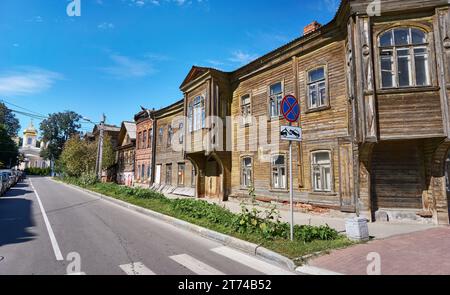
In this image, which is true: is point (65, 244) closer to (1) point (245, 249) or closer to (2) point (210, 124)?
(1) point (245, 249)

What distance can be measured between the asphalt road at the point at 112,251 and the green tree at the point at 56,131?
251ft

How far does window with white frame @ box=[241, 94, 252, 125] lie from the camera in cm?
1617

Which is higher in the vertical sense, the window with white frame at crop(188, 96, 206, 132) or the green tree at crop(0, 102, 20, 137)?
the green tree at crop(0, 102, 20, 137)

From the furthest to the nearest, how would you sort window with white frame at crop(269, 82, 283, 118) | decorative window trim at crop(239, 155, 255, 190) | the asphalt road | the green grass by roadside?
decorative window trim at crop(239, 155, 255, 190)
window with white frame at crop(269, 82, 283, 118)
the green grass by roadside
the asphalt road

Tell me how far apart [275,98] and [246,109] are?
2.37 metres

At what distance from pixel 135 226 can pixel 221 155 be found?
8316mm

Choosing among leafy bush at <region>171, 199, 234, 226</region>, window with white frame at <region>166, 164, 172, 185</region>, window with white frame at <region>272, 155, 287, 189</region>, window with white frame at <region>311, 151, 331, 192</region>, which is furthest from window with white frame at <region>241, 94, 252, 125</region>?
window with white frame at <region>166, 164, 172, 185</region>

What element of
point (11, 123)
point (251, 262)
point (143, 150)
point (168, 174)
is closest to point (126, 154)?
point (143, 150)

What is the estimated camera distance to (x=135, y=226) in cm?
949

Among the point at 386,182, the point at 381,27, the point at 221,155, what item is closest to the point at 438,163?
the point at 386,182

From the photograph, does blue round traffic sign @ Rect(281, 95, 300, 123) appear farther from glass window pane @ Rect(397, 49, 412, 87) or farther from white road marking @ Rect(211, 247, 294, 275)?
glass window pane @ Rect(397, 49, 412, 87)

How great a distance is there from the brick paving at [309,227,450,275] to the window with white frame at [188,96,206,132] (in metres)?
12.6

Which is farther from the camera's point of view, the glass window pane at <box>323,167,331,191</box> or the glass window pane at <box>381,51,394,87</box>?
the glass window pane at <box>323,167,331,191</box>

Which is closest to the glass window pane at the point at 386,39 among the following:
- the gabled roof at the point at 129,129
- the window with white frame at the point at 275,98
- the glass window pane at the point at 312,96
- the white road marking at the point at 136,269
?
the glass window pane at the point at 312,96
